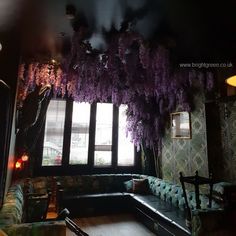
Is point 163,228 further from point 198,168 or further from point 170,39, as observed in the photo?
point 170,39

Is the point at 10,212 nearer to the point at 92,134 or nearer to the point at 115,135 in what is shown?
the point at 92,134

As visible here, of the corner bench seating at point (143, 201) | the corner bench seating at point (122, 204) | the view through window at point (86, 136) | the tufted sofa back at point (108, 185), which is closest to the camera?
the corner bench seating at point (122, 204)

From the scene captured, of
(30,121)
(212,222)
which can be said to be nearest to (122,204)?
(212,222)

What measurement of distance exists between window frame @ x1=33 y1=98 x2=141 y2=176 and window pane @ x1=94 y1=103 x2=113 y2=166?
3.7 inches

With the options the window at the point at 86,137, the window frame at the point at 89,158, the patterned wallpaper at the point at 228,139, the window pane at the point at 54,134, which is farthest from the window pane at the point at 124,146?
the patterned wallpaper at the point at 228,139

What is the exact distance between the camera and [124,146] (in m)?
6.44

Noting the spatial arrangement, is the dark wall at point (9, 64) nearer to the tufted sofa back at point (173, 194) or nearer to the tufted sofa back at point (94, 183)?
the tufted sofa back at point (94, 183)

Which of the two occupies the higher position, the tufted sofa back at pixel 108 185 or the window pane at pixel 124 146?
the window pane at pixel 124 146

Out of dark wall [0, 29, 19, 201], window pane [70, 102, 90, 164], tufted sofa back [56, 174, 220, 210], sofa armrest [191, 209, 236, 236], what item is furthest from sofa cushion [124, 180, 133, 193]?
dark wall [0, 29, 19, 201]

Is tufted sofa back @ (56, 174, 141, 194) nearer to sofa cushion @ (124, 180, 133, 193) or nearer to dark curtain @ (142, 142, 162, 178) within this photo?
sofa cushion @ (124, 180, 133, 193)

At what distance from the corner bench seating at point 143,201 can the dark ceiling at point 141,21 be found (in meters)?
2.07

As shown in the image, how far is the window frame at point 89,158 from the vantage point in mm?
5523

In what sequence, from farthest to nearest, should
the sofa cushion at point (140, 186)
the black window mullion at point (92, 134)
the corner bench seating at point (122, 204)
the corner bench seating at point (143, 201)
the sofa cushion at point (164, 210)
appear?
the black window mullion at point (92, 134)
the sofa cushion at point (140, 186)
the sofa cushion at point (164, 210)
the corner bench seating at point (143, 201)
the corner bench seating at point (122, 204)

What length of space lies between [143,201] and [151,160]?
1729mm
